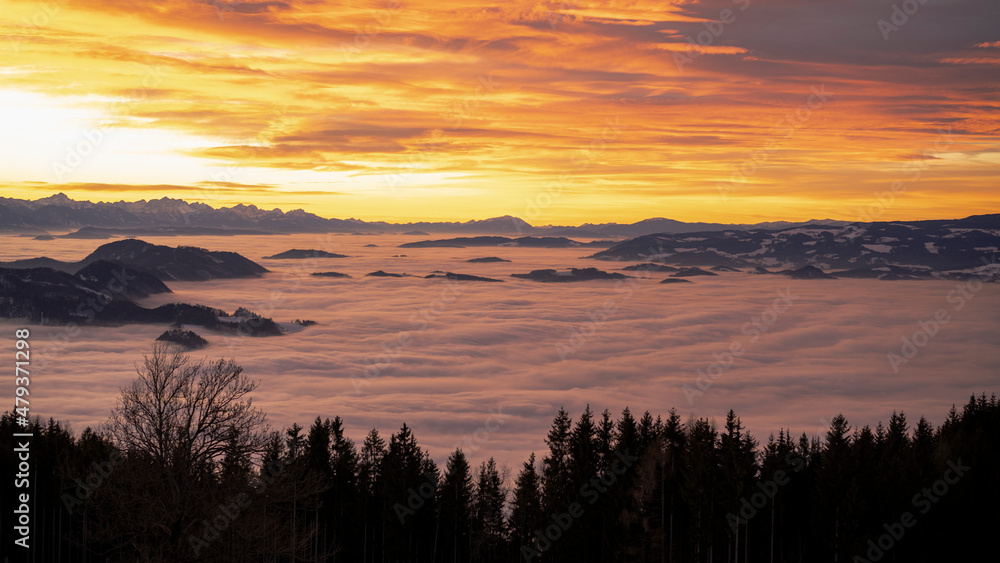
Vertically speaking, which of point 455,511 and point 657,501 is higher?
point 657,501

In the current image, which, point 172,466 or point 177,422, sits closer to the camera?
point 172,466

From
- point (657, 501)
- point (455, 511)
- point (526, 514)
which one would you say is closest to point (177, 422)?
point (657, 501)

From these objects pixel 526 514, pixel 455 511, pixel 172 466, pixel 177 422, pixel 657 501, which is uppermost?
pixel 177 422

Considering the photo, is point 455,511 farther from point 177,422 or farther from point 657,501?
point 177,422

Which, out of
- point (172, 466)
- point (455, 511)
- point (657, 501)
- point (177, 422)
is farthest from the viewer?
point (455, 511)

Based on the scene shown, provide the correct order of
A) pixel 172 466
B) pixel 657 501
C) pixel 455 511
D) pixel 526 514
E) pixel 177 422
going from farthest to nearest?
pixel 526 514 < pixel 455 511 < pixel 657 501 < pixel 177 422 < pixel 172 466

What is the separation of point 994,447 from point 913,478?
628 inches

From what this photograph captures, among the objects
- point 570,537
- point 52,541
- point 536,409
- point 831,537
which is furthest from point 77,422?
point 831,537

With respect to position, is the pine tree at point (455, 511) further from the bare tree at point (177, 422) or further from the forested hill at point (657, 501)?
the bare tree at point (177, 422)

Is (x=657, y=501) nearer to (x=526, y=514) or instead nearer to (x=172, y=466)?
(x=526, y=514)

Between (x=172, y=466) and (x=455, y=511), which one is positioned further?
(x=455, y=511)

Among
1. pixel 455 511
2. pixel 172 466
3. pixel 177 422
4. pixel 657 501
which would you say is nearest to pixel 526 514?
pixel 455 511

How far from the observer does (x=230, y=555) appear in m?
20.8

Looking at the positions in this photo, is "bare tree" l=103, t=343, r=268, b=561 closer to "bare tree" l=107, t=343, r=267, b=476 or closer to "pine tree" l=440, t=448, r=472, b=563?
"bare tree" l=107, t=343, r=267, b=476
